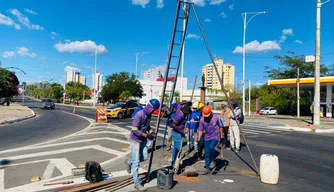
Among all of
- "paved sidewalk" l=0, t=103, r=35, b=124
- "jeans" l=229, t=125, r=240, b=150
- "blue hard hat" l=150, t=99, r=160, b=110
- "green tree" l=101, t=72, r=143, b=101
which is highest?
"green tree" l=101, t=72, r=143, b=101

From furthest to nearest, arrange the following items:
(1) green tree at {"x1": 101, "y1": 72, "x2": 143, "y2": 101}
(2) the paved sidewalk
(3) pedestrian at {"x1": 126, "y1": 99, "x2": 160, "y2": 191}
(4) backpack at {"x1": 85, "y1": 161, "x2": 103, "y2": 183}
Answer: (1) green tree at {"x1": 101, "y1": 72, "x2": 143, "y2": 101} < (2) the paved sidewalk < (4) backpack at {"x1": 85, "y1": 161, "x2": 103, "y2": 183} < (3) pedestrian at {"x1": 126, "y1": 99, "x2": 160, "y2": 191}

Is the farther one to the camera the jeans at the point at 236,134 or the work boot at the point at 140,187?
Answer: the jeans at the point at 236,134

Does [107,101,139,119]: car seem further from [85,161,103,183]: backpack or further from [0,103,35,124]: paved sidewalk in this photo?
[85,161,103,183]: backpack

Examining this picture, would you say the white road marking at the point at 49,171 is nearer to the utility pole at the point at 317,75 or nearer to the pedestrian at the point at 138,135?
the pedestrian at the point at 138,135

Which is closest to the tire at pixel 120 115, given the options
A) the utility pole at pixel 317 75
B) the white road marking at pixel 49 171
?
the white road marking at pixel 49 171

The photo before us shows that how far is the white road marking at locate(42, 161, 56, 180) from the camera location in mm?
5843

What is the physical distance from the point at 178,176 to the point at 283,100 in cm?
4841

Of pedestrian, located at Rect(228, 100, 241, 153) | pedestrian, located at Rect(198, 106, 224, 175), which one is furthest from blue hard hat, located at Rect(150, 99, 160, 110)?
pedestrian, located at Rect(228, 100, 241, 153)

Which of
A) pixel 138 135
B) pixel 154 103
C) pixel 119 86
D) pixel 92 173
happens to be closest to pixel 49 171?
pixel 92 173

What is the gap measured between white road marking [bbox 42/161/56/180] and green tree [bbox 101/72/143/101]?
51472 millimetres

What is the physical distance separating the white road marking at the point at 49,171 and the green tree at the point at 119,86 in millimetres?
51472

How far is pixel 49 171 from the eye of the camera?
6238 millimetres

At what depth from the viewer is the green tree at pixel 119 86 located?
5803 cm

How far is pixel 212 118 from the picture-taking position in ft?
21.6
